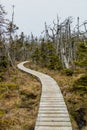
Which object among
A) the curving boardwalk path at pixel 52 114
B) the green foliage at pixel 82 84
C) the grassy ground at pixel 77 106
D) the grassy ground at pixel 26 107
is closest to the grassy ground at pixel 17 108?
the grassy ground at pixel 26 107

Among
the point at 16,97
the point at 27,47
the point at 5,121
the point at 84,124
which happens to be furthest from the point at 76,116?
the point at 27,47

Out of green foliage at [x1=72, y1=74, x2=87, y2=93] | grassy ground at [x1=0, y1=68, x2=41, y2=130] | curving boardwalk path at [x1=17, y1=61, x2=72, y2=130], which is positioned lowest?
grassy ground at [x1=0, y1=68, x2=41, y2=130]

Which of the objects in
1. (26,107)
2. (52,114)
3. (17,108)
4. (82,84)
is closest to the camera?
(52,114)

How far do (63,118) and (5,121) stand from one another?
2557 millimetres

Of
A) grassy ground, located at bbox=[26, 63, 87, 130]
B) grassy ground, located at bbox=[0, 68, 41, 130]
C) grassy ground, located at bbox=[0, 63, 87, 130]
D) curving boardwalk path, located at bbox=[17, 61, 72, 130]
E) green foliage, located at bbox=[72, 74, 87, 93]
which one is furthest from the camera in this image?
green foliage, located at bbox=[72, 74, 87, 93]

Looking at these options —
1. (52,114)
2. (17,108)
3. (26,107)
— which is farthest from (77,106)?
(17,108)

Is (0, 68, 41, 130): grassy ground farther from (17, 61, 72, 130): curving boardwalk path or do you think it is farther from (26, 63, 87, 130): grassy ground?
(26, 63, 87, 130): grassy ground

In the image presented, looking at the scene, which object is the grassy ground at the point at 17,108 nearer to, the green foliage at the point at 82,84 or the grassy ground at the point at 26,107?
the grassy ground at the point at 26,107

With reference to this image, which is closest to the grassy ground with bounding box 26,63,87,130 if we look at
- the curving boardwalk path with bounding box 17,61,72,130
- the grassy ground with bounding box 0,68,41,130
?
the curving boardwalk path with bounding box 17,61,72,130

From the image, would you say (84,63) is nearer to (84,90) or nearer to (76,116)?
(84,90)

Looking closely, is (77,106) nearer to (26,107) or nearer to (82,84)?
(82,84)

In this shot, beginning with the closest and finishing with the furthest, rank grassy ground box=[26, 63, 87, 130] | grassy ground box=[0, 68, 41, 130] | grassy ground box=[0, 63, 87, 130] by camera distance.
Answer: grassy ground box=[0, 68, 41, 130] → grassy ground box=[0, 63, 87, 130] → grassy ground box=[26, 63, 87, 130]

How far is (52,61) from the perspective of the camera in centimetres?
3384

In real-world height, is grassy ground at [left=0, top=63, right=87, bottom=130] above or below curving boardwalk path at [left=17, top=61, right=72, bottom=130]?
below
